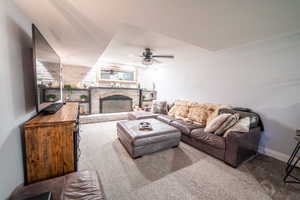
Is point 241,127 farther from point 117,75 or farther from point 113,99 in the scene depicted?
point 117,75

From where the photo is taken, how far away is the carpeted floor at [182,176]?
1.42 metres

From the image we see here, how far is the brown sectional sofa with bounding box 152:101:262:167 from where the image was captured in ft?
6.26

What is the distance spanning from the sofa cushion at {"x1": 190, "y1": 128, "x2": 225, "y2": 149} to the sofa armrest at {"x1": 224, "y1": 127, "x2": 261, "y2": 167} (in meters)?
0.10

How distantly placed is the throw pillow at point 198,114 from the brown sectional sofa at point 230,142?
1.29 feet

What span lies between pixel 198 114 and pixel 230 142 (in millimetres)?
1255

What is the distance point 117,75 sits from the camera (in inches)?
207

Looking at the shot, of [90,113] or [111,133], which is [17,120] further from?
[90,113]

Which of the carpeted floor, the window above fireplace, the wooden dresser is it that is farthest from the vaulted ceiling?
the window above fireplace

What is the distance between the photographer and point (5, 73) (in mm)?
1062

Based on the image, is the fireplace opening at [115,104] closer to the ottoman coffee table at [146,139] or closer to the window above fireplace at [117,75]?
the window above fireplace at [117,75]

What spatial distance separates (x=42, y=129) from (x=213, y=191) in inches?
86.7

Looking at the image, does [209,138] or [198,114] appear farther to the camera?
[198,114]

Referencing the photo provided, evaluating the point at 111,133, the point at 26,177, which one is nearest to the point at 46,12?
the point at 26,177

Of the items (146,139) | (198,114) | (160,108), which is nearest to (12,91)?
(146,139)
